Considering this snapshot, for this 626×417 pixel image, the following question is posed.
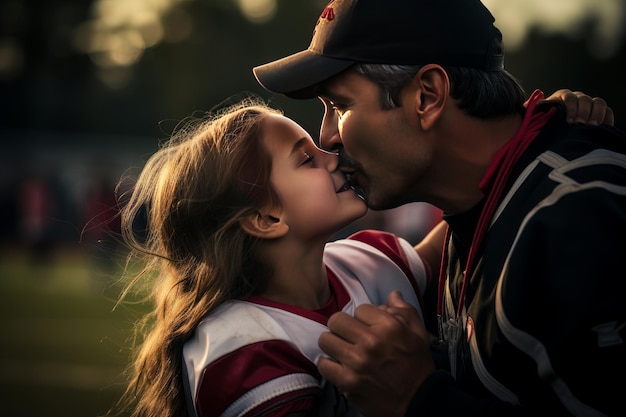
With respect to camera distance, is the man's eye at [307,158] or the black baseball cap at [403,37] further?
the man's eye at [307,158]

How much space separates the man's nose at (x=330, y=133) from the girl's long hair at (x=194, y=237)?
24cm

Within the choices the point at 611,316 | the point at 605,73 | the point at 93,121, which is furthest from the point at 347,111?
the point at 93,121

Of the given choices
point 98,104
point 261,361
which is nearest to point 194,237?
point 261,361

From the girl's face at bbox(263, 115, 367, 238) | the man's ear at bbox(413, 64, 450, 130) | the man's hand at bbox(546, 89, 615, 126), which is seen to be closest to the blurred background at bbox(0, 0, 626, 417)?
the girl's face at bbox(263, 115, 367, 238)

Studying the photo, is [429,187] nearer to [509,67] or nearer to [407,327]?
[407,327]

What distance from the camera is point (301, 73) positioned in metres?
2.94

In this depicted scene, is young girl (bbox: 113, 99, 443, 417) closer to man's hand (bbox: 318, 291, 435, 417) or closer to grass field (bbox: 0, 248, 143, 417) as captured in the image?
man's hand (bbox: 318, 291, 435, 417)

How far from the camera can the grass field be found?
7.18 metres

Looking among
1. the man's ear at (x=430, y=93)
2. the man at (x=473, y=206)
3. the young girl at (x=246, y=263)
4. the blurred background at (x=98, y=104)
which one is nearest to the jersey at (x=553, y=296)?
the man at (x=473, y=206)

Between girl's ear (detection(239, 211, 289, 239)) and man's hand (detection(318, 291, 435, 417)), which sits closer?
man's hand (detection(318, 291, 435, 417))

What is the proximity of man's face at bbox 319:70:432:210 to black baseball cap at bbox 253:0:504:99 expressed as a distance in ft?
0.29

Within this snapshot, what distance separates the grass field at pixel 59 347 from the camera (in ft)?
23.6

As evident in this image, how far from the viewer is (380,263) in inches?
134

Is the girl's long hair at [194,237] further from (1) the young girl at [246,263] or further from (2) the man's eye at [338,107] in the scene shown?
(2) the man's eye at [338,107]
